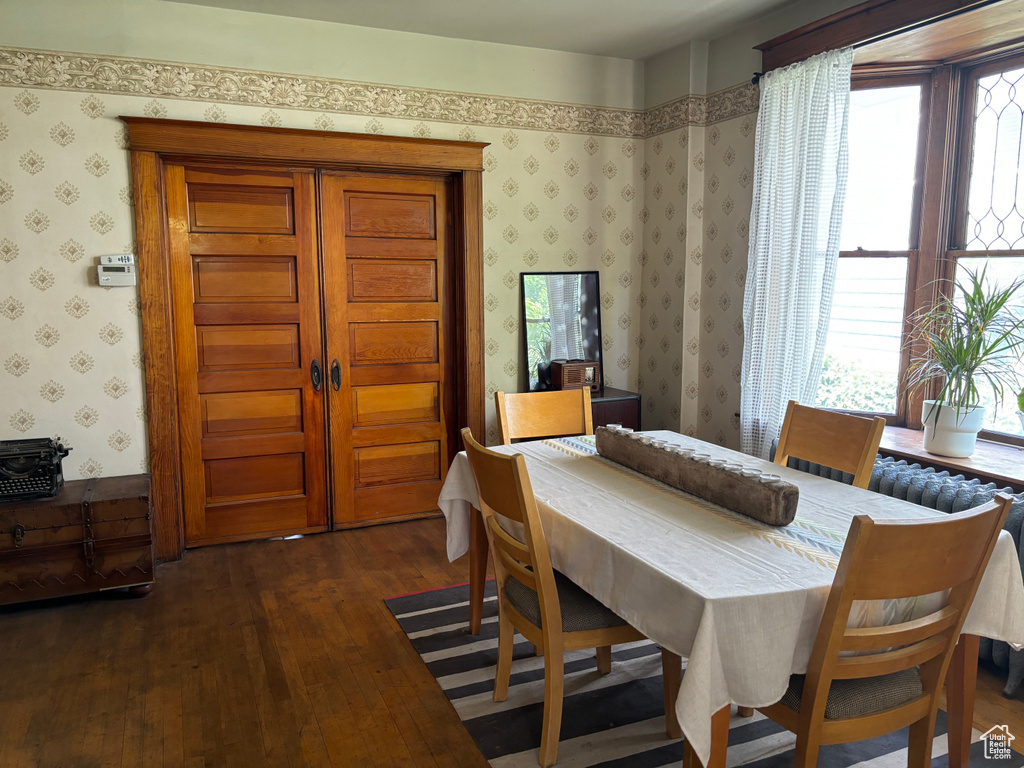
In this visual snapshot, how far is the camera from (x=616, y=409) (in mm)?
4500

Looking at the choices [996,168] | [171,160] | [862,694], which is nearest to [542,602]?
[862,694]

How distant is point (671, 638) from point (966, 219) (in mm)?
2824

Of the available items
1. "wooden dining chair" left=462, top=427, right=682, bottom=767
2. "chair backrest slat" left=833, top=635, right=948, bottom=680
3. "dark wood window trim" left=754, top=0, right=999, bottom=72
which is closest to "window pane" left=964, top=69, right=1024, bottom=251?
"dark wood window trim" left=754, top=0, right=999, bottom=72

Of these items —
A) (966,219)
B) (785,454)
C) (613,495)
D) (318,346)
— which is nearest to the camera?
(613,495)

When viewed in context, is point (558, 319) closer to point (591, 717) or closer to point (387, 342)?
point (387, 342)

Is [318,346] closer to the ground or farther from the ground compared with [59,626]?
farther from the ground

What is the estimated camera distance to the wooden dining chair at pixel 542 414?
10.5ft

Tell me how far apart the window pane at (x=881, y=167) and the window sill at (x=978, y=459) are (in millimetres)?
984

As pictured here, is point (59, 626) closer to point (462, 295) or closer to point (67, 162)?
point (67, 162)

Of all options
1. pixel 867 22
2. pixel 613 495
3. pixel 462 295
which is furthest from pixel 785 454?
pixel 462 295

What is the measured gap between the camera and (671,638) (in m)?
1.70

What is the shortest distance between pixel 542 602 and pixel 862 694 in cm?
82
